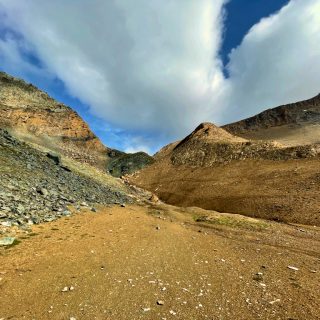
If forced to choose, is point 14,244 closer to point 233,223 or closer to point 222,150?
point 233,223

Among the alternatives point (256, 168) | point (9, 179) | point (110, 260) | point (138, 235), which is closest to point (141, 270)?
point (110, 260)

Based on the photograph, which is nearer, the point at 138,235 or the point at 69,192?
the point at 138,235

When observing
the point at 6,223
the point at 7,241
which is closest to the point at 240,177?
the point at 6,223

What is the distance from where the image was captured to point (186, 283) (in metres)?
14.2

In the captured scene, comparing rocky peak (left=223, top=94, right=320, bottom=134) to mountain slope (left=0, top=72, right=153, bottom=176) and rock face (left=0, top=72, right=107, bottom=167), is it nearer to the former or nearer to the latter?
mountain slope (left=0, top=72, right=153, bottom=176)

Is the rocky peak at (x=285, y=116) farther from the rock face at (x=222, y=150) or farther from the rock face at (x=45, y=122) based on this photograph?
the rock face at (x=45, y=122)

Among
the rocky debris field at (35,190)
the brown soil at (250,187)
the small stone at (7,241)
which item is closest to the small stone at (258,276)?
the small stone at (7,241)

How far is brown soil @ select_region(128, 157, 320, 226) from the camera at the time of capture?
151 ft

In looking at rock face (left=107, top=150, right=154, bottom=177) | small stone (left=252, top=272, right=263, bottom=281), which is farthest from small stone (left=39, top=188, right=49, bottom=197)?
rock face (left=107, top=150, right=154, bottom=177)

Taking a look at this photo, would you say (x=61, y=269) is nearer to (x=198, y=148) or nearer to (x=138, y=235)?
(x=138, y=235)

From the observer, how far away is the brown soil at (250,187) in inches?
1811

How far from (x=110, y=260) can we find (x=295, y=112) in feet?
498

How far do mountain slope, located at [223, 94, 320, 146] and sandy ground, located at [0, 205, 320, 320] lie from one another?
346ft

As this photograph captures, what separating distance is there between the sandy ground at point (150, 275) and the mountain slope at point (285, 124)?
106 m
